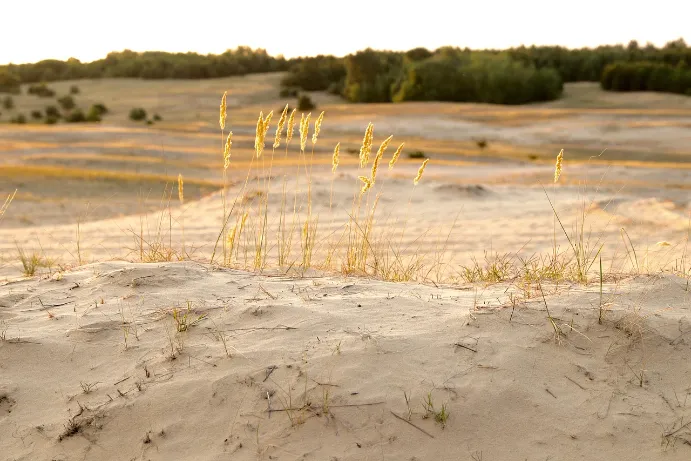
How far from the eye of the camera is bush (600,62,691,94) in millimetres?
28031

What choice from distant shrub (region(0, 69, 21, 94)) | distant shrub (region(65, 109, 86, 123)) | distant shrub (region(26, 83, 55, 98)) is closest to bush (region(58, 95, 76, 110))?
distant shrub (region(26, 83, 55, 98))

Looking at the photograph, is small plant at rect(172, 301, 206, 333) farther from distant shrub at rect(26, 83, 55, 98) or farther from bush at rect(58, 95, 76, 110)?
distant shrub at rect(26, 83, 55, 98)

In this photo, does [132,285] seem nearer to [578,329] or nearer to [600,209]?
[578,329]

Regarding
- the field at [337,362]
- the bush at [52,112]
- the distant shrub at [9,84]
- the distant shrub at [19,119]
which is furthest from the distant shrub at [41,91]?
the field at [337,362]

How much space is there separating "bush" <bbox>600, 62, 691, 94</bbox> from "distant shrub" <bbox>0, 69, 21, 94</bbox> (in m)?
25.0

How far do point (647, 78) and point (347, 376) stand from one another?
96.1ft

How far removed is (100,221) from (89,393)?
310 inches

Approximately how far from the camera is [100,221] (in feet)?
32.8

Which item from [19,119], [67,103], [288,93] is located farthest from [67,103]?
[288,93]

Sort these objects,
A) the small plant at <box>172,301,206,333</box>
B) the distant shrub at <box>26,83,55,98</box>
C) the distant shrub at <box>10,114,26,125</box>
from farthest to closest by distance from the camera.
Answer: the distant shrub at <box>26,83,55,98</box>
the distant shrub at <box>10,114,26,125</box>
the small plant at <box>172,301,206,333</box>

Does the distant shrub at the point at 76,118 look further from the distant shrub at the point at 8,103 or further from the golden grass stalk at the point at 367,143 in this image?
the golden grass stalk at the point at 367,143

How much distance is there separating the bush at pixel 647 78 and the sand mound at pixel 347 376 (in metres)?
27.7

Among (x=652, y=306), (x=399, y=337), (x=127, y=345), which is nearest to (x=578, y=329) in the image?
(x=652, y=306)

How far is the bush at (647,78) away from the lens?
28.0 meters
